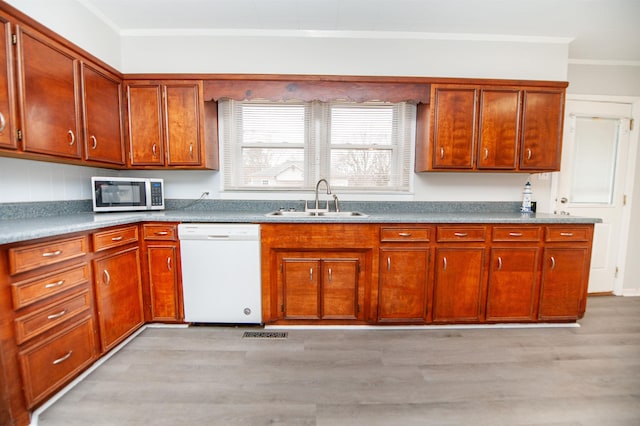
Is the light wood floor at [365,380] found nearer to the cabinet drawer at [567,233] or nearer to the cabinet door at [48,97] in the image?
the cabinet drawer at [567,233]

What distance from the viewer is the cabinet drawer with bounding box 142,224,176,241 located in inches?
84.1

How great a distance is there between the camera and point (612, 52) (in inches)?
106

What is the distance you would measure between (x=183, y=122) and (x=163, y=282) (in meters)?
1.40

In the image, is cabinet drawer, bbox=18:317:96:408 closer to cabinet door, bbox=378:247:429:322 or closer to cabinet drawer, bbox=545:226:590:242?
cabinet door, bbox=378:247:429:322

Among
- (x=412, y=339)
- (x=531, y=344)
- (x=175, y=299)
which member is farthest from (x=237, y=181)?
(x=531, y=344)

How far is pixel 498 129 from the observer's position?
2.39m

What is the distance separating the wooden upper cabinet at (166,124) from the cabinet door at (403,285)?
186cm

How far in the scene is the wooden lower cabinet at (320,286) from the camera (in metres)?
2.18

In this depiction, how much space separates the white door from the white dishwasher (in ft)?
10.7

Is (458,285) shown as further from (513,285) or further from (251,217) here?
(251,217)

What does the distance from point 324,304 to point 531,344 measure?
1.62m

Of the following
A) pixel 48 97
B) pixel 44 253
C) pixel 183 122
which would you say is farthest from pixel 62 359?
pixel 183 122

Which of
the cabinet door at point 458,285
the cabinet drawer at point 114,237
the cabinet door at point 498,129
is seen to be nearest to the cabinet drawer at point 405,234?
the cabinet door at point 458,285

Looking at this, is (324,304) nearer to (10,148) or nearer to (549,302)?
(549,302)
